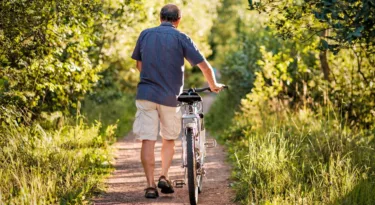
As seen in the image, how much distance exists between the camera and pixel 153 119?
23.8 ft

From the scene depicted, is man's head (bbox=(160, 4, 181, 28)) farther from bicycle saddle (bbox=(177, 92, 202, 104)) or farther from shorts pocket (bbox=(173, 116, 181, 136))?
shorts pocket (bbox=(173, 116, 181, 136))

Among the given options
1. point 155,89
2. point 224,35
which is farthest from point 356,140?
point 224,35

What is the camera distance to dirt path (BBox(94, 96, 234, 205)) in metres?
7.38

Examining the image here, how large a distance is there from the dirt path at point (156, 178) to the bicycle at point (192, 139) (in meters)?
0.27

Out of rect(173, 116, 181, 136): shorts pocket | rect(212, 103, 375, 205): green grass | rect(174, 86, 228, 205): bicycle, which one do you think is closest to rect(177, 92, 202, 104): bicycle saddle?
rect(174, 86, 228, 205): bicycle

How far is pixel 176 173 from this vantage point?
30.5 ft

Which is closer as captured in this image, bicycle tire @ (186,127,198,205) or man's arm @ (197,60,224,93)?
bicycle tire @ (186,127,198,205)

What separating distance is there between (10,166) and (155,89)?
174 cm

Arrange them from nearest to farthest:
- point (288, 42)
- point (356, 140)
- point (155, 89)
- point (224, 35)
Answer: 1. point (155, 89)
2. point (356, 140)
3. point (288, 42)
4. point (224, 35)

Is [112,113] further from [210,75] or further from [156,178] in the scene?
[210,75]

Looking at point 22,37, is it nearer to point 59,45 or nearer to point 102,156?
point 59,45

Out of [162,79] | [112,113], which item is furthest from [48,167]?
[112,113]

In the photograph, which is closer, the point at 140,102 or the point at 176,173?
the point at 140,102

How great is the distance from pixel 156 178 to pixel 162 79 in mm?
2106
